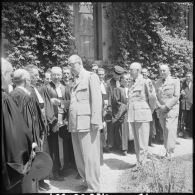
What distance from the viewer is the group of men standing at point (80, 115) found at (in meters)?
3.74

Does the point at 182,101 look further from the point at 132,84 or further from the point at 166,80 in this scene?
the point at 132,84

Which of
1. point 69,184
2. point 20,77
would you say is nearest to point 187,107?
point 69,184

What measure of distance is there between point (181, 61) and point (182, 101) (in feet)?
10.1

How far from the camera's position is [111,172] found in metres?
5.78

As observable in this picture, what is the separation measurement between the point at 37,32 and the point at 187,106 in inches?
190

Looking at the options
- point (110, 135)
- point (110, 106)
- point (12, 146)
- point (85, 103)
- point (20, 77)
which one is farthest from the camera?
point (110, 135)

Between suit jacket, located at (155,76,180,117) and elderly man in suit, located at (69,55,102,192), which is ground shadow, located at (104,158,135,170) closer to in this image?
suit jacket, located at (155,76,180,117)

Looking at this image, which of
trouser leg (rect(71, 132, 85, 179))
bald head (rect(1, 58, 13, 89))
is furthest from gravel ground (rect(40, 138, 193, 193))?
bald head (rect(1, 58, 13, 89))

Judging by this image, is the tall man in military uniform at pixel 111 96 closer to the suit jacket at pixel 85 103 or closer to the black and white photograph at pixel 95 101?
the black and white photograph at pixel 95 101

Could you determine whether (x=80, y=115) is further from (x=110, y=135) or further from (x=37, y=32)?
(x=37, y=32)

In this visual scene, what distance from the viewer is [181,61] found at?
40.0 feet

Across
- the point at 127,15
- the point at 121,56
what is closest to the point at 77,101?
the point at 121,56

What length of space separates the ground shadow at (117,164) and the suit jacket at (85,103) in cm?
183

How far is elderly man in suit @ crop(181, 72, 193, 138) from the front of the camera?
9.52 m
